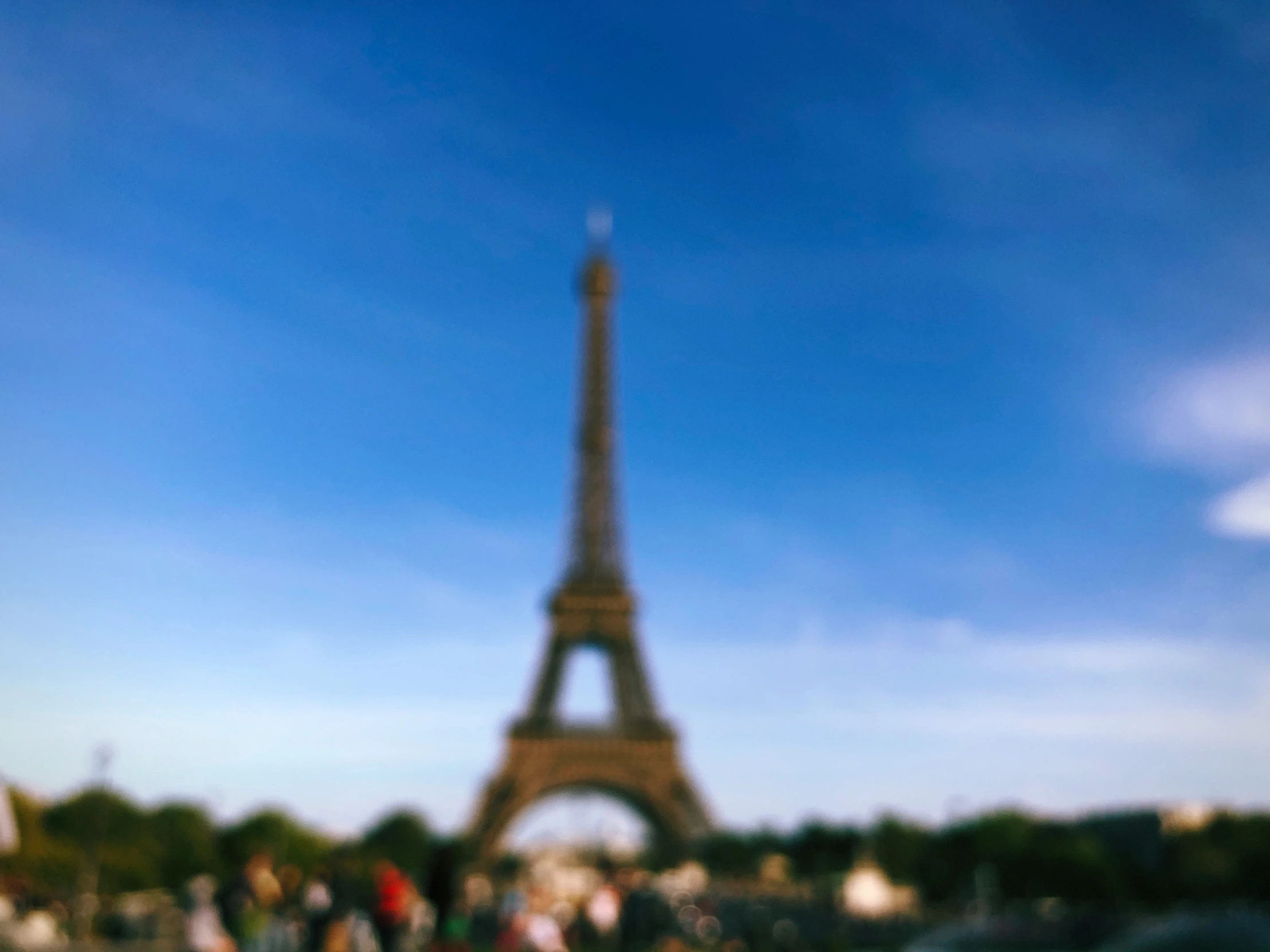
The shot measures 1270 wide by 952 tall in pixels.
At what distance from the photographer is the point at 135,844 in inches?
2857

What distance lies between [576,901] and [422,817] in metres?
116

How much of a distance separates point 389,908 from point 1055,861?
68.0 m

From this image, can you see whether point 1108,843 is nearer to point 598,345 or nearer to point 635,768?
point 635,768

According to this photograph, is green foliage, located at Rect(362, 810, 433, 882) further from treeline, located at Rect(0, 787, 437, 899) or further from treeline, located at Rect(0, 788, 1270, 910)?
treeline, located at Rect(0, 788, 1270, 910)

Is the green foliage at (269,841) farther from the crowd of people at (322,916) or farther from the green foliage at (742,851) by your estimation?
the crowd of people at (322,916)

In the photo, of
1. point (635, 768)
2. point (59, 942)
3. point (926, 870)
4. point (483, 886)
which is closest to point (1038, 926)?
point (59, 942)

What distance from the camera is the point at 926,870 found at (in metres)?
84.6

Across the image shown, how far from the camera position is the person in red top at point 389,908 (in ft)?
43.8

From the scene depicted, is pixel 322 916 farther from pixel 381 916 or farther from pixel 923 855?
pixel 923 855

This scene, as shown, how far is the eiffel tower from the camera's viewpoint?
61000mm

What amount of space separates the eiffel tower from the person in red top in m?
46.2

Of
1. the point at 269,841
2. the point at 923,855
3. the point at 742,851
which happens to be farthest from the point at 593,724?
the point at 742,851

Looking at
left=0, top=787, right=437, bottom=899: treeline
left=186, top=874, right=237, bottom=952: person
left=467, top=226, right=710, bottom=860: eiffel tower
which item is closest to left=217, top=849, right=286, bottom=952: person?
left=186, top=874, right=237, bottom=952: person

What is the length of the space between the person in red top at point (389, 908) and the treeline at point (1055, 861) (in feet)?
160
